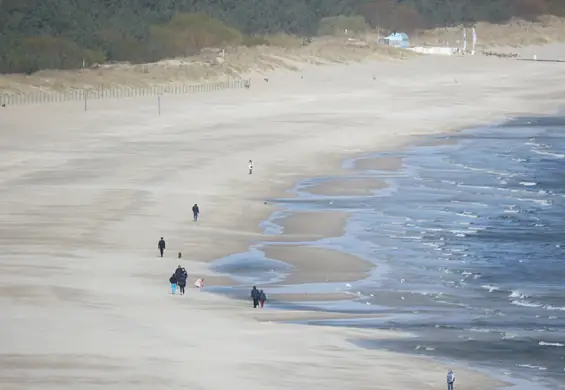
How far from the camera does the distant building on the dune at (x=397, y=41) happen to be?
127625mm

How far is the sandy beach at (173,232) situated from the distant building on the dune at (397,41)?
4837 cm

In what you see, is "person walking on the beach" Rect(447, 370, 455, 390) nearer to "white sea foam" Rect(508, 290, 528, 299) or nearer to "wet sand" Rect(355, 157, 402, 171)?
"white sea foam" Rect(508, 290, 528, 299)

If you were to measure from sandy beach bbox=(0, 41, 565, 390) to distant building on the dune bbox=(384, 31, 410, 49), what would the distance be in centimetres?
4837

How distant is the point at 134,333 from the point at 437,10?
13931 cm

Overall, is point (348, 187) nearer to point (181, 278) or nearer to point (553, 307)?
point (553, 307)

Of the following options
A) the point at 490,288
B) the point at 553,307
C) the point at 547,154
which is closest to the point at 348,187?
the point at 547,154

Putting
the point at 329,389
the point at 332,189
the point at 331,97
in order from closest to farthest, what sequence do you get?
the point at 329,389, the point at 332,189, the point at 331,97

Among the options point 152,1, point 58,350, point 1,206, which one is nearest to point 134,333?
point 58,350

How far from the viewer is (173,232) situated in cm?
3519

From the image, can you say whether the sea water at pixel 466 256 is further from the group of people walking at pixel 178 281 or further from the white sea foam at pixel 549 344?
the group of people walking at pixel 178 281

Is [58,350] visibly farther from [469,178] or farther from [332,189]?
[469,178]

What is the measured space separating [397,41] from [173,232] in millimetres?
96516

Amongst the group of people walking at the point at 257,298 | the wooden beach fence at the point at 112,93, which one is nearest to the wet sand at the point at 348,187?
the group of people walking at the point at 257,298

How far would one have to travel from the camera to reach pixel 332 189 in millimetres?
44438
